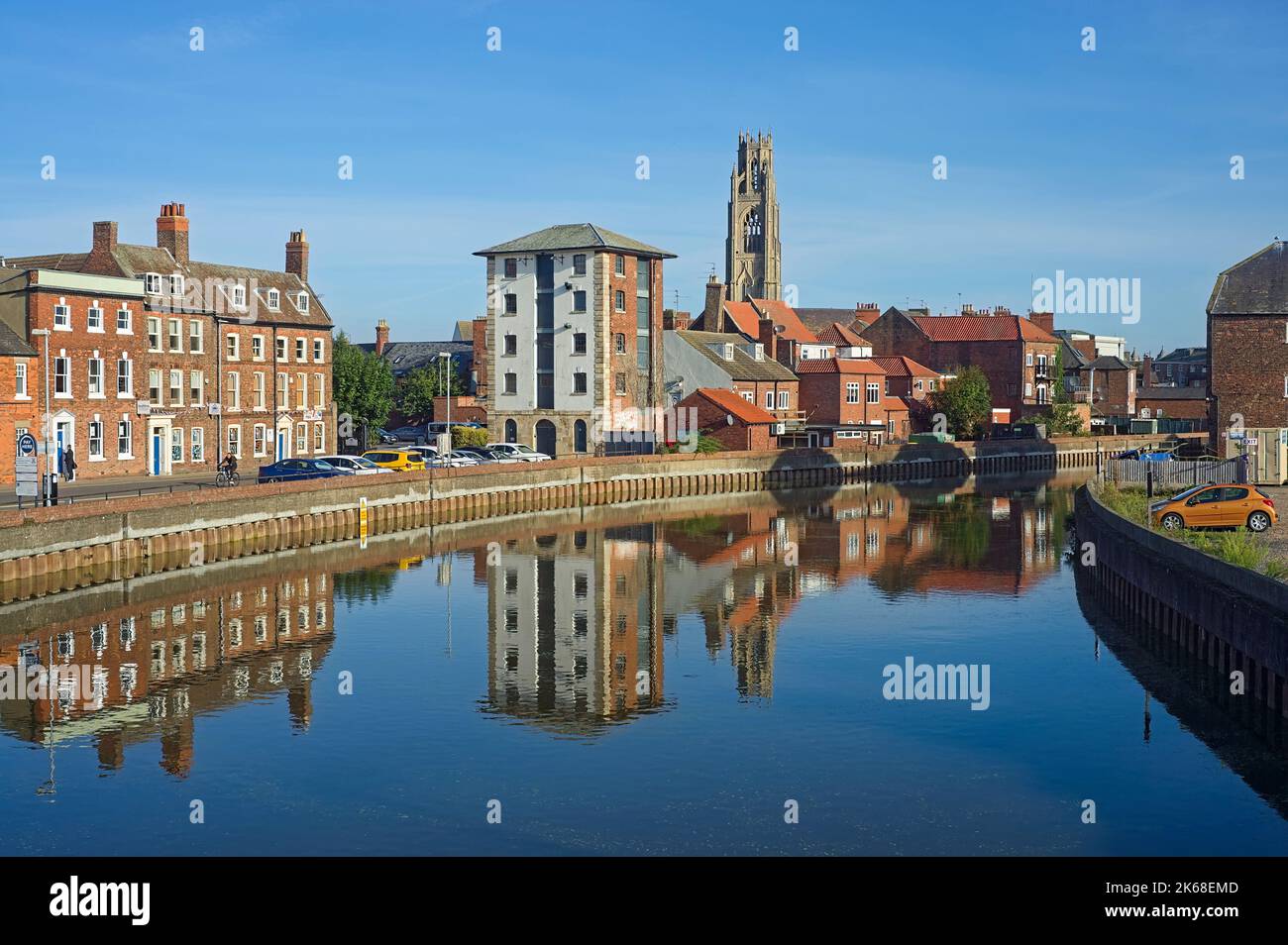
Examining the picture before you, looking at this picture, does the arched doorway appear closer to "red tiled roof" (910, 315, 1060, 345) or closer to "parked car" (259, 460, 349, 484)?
"parked car" (259, 460, 349, 484)

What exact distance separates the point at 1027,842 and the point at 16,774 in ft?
62.7

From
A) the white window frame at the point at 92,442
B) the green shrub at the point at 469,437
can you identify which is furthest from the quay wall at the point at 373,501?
the green shrub at the point at 469,437

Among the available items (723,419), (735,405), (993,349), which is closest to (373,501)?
(723,419)

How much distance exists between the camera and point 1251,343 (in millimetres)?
82188

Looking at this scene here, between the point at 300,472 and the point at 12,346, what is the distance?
14.4 m

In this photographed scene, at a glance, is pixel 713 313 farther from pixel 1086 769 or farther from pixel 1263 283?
pixel 1086 769

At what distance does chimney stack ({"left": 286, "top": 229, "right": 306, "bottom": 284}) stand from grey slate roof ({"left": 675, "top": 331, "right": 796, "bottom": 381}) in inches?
1154

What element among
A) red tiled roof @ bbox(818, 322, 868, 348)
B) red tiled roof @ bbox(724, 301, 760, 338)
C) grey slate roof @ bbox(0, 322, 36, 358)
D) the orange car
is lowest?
the orange car

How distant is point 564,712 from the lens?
35.3 metres

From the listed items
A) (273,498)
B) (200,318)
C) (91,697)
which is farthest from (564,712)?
(200,318)

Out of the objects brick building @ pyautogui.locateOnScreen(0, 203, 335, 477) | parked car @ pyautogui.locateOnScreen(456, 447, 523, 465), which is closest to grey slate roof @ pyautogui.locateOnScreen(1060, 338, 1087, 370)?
parked car @ pyautogui.locateOnScreen(456, 447, 523, 465)

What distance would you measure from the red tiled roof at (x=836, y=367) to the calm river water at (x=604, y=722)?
217ft

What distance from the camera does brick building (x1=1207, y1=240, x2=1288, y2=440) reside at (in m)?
81.6

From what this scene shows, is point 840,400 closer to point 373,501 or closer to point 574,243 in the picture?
point 574,243
